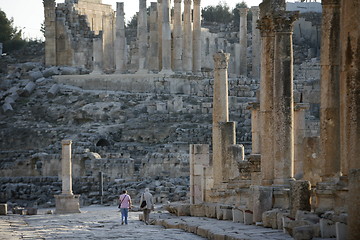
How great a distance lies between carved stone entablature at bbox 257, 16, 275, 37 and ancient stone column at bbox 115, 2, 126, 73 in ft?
129

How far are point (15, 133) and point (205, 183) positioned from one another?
26.0 m

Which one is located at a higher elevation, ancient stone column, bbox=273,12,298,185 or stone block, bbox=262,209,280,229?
ancient stone column, bbox=273,12,298,185

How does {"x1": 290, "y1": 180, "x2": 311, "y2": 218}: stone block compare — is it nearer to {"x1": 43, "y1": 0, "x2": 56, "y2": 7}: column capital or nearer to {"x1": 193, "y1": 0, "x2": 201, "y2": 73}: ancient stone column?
{"x1": 193, "y1": 0, "x2": 201, "y2": 73}: ancient stone column

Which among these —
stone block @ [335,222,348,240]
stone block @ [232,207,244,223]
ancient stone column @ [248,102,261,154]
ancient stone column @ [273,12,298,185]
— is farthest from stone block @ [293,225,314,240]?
ancient stone column @ [248,102,261,154]

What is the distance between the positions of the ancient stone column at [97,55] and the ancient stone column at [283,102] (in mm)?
40979

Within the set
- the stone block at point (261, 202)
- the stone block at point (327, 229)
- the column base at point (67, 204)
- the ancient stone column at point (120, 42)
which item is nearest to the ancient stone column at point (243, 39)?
the ancient stone column at point (120, 42)

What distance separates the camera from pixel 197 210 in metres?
30.2

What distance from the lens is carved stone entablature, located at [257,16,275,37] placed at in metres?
23.9

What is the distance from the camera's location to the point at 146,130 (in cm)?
5450

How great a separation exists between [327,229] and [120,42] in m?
46.2

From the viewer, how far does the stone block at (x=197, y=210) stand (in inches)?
1173

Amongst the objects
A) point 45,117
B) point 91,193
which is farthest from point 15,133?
point 91,193

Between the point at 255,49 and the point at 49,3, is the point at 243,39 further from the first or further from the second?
the point at 49,3

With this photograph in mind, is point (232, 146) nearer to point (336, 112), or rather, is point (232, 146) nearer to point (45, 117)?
point (336, 112)
